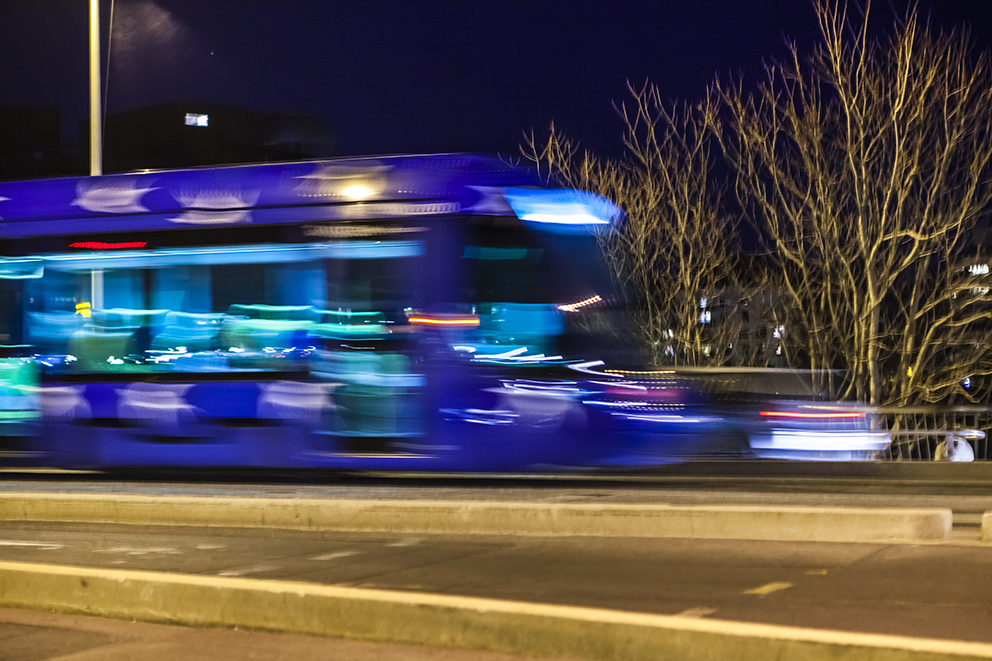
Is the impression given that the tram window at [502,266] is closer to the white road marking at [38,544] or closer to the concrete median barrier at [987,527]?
the white road marking at [38,544]

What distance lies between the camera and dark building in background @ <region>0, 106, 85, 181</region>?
243ft

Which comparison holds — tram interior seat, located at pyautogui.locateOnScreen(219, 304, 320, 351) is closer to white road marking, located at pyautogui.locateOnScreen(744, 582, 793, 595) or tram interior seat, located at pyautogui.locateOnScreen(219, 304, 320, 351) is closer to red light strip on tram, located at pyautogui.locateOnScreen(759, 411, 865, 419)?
red light strip on tram, located at pyautogui.locateOnScreen(759, 411, 865, 419)

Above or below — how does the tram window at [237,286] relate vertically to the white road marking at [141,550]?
above

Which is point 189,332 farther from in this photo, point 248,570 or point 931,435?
point 931,435

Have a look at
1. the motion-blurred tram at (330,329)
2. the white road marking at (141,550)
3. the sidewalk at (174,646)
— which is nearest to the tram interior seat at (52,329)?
the motion-blurred tram at (330,329)

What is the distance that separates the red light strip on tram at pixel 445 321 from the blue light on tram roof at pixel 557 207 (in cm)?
130

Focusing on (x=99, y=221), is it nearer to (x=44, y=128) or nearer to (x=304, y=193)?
(x=304, y=193)

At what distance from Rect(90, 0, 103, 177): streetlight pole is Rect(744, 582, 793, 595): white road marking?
15604 mm

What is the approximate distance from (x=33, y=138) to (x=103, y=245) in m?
66.4

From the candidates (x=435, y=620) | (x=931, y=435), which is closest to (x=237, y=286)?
(x=435, y=620)

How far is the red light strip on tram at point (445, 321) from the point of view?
12266 millimetres

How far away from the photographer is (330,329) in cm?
1262

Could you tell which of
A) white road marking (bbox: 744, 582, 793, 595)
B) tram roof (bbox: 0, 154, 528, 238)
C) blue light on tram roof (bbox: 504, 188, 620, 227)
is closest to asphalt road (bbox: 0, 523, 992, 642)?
white road marking (bbox: 744, 582, 793, 595)

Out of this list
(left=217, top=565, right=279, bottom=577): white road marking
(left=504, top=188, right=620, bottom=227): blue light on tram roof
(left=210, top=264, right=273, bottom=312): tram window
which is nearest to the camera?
(left=217, top=565, right=279, bottom=577): white road marking
